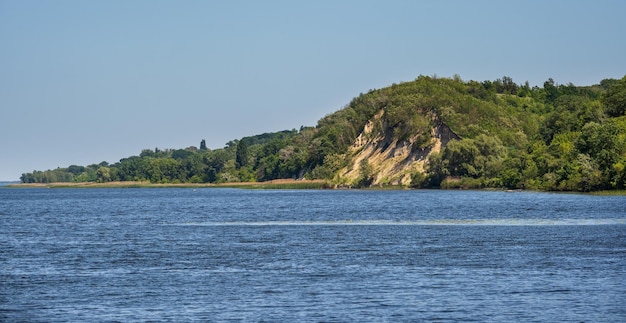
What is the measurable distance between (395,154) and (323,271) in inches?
5666

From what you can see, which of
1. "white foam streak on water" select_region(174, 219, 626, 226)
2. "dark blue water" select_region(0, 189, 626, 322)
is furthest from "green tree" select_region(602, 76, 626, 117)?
"white foam streak on water" select_region(174, 219, 626, 226)

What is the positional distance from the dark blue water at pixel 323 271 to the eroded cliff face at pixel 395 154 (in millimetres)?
105972

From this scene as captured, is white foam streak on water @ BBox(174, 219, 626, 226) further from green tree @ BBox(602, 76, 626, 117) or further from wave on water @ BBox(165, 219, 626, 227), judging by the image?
green tree @ BBox(602, 76, 626, 117)

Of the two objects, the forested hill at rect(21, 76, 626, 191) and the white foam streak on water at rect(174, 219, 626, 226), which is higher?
the forested hill at rect(21, 76, 626, 191)

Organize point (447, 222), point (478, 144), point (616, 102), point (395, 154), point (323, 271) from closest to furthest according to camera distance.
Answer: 1. point (323, 271)
2. point (447, 222)
3. point (616, 102)
4. point (478, 144)
5. point (395, 154)

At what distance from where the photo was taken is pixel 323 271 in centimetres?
3869

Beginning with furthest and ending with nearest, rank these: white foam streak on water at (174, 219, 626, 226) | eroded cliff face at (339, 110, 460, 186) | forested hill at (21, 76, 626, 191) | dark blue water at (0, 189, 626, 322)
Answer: eroded cliff face at (339, 110, 460, 186) < forested hill at (21, 76, 626, 191) < white foam streak on water at (174, 219, 626, 226) < dark blue water at (0, 189, 626, 322)

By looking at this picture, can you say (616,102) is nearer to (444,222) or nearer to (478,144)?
(478,144)

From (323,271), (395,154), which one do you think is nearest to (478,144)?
(395,154)

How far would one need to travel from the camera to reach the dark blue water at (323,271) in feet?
96.8

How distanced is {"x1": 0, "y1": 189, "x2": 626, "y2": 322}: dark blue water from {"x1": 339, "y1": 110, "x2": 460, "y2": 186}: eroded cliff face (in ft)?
348

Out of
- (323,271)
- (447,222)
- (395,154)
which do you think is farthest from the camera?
(395,154)

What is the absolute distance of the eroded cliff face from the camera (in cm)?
17600

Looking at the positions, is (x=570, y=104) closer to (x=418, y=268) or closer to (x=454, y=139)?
(x=454, y=139)
